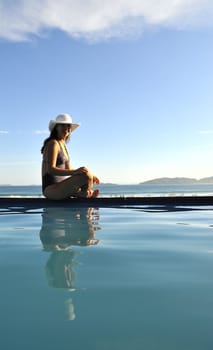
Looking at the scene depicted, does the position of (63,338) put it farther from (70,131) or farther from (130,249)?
(70,131)

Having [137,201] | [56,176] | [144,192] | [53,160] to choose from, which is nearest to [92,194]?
[56,176]

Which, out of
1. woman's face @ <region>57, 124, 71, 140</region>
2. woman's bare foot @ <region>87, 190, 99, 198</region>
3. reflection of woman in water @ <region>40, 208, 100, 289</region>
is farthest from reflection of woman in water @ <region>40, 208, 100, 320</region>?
woman's face @ <region>57, 124, 71, 140</region>

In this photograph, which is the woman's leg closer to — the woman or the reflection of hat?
the woman

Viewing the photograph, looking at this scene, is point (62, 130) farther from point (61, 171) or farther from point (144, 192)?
point (144, 192)

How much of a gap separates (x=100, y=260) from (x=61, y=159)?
132 inches

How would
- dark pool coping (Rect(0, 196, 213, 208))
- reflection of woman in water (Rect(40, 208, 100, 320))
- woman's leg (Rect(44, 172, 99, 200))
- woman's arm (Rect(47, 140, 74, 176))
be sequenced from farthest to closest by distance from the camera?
dark pool coping (Rect(0, 196, 213, 208))
woman's leg (Rect(44, 172, 99, 200))
woman's arm (Rect(47, 140, 74, 176))
reflection of woman in water (Rect(40, 208, 100, 320))

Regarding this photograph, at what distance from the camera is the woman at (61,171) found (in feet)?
15.6

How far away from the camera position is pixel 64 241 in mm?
2449

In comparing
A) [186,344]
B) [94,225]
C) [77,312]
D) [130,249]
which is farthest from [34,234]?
[186,344]

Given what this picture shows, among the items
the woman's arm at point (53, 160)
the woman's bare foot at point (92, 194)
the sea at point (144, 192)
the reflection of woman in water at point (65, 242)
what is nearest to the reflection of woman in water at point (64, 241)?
the reflection of woman in water at point (65, 242)

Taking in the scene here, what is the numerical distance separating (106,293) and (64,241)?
1121mm

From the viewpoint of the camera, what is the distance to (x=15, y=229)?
313 centimetres

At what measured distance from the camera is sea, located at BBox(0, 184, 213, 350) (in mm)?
1018

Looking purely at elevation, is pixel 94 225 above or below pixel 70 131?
below
